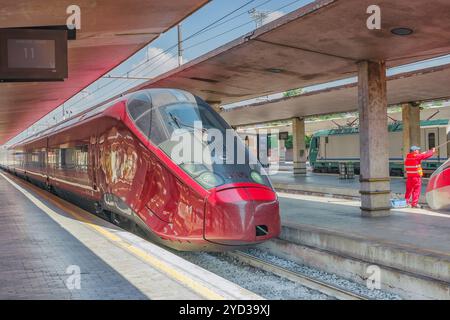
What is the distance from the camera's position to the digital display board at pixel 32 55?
304 inches

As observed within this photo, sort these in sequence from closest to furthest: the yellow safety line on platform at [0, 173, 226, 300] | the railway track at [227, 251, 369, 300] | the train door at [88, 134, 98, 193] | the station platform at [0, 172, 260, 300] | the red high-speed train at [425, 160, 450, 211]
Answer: the yellow safety line on platform at [0, 173, 226, 300] → the station platform at [0, 172, 260, 300] → the railway track at [227, 251, 369, 300] → the train door at [88, 134, 98, 193] → the red high-speed train at [425, 160, 450, 211]

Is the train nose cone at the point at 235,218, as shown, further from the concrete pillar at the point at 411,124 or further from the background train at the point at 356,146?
the background train at the point at 356,146

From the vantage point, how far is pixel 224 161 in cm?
745

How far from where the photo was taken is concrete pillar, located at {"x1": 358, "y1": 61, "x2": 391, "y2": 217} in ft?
35.3

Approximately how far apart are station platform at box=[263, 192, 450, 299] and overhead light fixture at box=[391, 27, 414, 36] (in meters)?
3.78

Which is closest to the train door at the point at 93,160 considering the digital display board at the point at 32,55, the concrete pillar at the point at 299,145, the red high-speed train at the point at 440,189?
the digital display board at the point at 32,55

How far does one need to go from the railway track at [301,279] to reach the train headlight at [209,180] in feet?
7.01

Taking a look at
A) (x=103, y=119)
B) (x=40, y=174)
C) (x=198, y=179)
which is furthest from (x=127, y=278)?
(x=40, y=174)

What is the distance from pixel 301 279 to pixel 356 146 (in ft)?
76.0

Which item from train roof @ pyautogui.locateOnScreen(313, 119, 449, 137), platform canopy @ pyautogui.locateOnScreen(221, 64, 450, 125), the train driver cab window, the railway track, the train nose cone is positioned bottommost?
the railway track

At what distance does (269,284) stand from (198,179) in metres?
2.16

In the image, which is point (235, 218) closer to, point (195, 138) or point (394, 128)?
point (195, 138)
